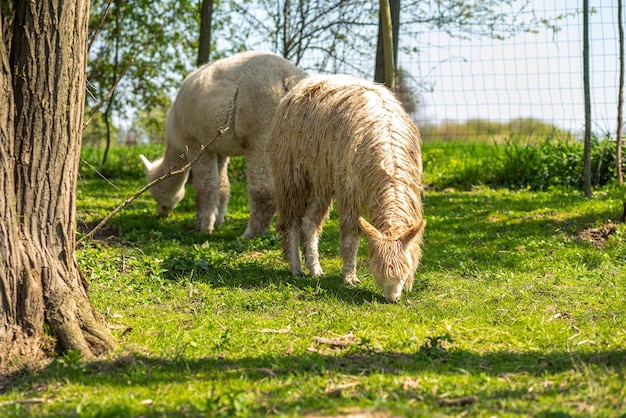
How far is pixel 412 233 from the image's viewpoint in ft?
16.7

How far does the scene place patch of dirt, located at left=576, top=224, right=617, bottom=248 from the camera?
695 cm

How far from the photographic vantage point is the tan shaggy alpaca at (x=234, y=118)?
7773 millimetres

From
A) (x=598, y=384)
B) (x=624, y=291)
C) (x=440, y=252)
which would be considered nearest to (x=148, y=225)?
→ (x=440, y=252)

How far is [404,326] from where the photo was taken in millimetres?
4621

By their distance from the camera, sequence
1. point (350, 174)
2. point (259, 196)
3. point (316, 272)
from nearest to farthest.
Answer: point (350, 174), point (316, 272), point (259, 196)

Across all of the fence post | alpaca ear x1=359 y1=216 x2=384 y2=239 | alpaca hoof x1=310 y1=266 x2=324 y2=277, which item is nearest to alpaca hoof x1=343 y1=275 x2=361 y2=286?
alpaca hoof x1=310 y1=266 x2=324 y2=277

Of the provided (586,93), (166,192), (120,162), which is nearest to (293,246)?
(166,192)

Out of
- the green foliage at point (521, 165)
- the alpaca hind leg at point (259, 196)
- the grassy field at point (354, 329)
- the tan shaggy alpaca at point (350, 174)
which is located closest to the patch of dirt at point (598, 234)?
the grassy field at point (354, 329)

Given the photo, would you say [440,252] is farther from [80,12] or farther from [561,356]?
[80,12]

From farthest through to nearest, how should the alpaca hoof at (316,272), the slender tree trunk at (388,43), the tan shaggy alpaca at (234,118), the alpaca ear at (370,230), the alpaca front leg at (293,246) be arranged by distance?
the tan shaggy alpaca at (234,118)
the slender tree trunk at (388,43)
the alpaca front leg at (293,246)
the alpaca hoof at (316,272)
the alpaca ear at (370,230)

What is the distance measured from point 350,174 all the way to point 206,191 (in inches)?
121

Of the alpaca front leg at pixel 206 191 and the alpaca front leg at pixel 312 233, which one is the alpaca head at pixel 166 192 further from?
the alpaca front leg at pixel 312 233

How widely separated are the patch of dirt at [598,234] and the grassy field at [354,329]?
0.03 meters

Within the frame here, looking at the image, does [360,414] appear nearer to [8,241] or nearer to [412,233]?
[8,241]
